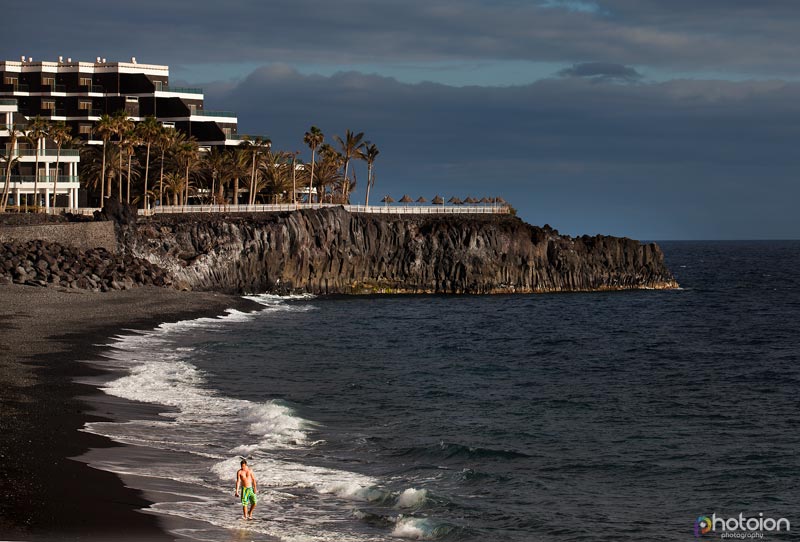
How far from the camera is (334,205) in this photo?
107875mm

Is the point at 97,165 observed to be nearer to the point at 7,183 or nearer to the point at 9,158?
the point at 9,158

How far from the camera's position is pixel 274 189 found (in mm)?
123875

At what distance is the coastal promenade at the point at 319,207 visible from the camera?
332 ft

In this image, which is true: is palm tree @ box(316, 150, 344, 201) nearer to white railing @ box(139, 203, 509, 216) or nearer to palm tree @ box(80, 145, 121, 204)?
white railing @ box(139, 203, 509, 216)

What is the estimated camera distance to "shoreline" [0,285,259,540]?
67.9 ft

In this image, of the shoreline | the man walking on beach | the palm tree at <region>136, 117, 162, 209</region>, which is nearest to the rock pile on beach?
the shoreline

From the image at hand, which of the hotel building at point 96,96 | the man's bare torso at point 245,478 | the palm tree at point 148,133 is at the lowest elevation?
the man's bare torso at point 245,478

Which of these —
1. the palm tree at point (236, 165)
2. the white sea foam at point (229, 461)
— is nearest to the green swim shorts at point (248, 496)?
the white sea foam at point (229, 461)

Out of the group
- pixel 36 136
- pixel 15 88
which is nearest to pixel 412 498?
pixel 36 136

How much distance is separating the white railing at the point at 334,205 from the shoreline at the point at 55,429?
38029mm

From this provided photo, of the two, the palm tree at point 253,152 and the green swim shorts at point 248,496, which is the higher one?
the palm tree at point 253,152

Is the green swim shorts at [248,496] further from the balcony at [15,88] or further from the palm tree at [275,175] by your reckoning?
the balcony at [15,88]

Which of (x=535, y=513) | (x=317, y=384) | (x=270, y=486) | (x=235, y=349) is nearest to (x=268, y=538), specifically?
(x=270, y=486)

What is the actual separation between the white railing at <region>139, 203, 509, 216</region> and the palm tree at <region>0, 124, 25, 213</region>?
40.6ft
